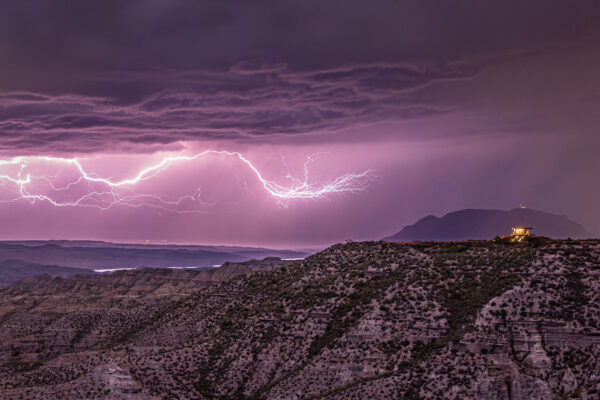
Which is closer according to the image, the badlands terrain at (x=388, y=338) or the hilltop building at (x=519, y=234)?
the badlands terrain at (x=388, y=338)

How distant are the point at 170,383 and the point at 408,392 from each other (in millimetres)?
23899

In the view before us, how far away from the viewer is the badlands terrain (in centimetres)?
5691

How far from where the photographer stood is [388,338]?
211 ft

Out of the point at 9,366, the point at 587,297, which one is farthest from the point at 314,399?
the point at 9,366

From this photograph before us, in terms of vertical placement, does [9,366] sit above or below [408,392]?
below

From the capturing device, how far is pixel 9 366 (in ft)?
332

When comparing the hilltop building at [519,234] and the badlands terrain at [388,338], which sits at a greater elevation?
the hilltop building at [519,234]

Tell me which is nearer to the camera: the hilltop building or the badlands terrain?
the badlands terrain

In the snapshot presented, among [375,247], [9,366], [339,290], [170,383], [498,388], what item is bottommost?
[9,366]

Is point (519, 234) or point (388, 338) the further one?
point (519, 234)

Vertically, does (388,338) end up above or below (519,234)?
below

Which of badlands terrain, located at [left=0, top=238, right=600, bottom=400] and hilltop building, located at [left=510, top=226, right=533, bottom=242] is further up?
hilltop building, located at [left=510, top=226, right=533, bottom=242]

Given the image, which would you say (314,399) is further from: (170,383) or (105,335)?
(105,335)

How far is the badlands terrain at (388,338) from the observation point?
5691 centimetres
